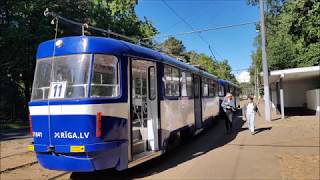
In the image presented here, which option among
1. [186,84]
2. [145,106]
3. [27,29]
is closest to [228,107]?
[186,84]

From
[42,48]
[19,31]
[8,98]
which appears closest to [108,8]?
[19,31]

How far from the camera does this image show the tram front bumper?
27.2 ft

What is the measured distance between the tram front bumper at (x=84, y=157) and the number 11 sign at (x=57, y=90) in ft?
3.53

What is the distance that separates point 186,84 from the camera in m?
14.7

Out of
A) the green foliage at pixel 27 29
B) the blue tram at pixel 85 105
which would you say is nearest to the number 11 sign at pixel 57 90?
the blue tram at pixel 85 105

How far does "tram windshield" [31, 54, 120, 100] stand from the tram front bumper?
3.45 ft

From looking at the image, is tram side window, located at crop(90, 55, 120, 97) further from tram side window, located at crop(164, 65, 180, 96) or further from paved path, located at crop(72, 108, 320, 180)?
tram side window, located at crop(164, 65, 180, 96)

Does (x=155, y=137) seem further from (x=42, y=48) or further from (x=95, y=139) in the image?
(x=42, y=48)

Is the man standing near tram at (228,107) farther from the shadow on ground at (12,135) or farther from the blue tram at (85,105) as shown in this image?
the shadow on ground at (12,135)

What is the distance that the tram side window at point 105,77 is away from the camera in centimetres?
866

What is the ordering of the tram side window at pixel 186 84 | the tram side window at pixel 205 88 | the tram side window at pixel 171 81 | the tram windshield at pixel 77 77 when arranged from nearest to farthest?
the tram windshield at pixel 77 77 → the tram side window at pixel 171 81 → the tram side window at pixel 186 84 → the tram side window at pixel 205 88

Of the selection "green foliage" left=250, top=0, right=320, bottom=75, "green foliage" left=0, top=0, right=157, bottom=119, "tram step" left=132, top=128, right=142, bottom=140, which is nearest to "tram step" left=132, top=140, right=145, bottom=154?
"tram step" left=132, top=128, right=142, bottom=140

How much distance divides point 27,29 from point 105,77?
30.7 m

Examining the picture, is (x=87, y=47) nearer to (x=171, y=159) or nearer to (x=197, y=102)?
(x=171, y=159)
